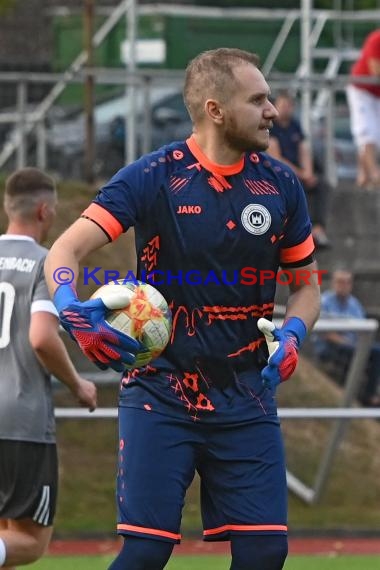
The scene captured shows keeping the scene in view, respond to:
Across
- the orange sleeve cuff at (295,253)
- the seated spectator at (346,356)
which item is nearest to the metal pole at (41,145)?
the seated spectator at (346,356)

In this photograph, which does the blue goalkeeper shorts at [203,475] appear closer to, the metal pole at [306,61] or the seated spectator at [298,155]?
the seated spectator at [298,155]

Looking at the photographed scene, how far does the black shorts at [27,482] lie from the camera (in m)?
6.83

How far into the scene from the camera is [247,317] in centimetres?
543

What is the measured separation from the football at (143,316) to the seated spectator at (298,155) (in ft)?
25.7

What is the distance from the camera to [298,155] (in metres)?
13.4

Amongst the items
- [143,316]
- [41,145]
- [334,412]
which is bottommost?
[334,412]

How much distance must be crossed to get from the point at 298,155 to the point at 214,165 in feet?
26.5

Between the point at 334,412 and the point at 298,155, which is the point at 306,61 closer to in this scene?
the point at 298,155

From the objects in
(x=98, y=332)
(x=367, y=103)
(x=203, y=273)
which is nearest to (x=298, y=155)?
(x=367, y=103)

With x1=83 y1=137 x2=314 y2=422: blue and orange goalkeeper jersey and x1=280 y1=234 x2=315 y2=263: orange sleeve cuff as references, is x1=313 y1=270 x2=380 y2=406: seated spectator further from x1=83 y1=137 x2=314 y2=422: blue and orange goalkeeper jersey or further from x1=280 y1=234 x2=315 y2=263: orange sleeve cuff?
x1=83 y1=137 x2=314 y2=422: blue and orange goalkeeper jersey

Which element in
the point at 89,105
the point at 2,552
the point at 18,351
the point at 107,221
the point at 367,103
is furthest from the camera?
the point at 367,103

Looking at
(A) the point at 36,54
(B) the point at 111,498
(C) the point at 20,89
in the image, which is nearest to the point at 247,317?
(B) the point at 111,498

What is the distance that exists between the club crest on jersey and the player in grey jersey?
1.58m

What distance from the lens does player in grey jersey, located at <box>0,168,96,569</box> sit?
675 centimetres
